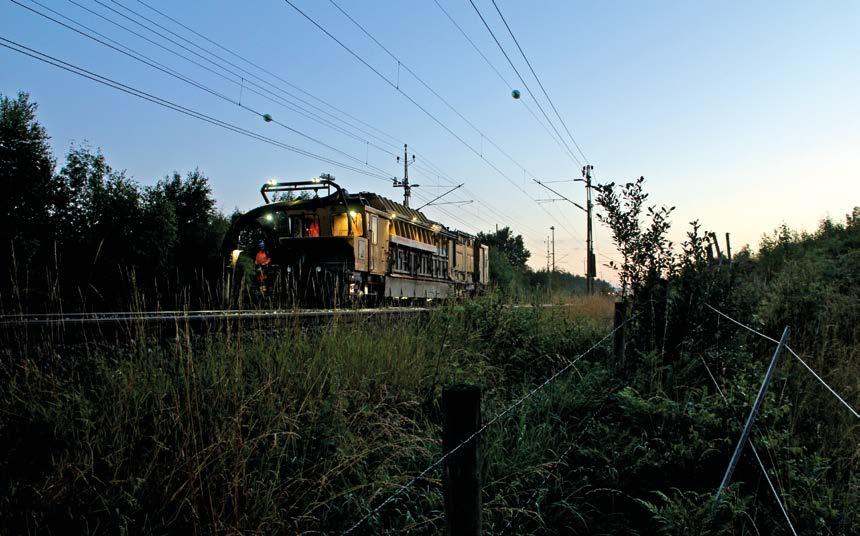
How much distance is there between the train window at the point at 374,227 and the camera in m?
14.2

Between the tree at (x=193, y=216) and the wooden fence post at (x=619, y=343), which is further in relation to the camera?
the tree at (x=193, y=216)

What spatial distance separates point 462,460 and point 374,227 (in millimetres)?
12990

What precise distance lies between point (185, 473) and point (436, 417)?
206cm

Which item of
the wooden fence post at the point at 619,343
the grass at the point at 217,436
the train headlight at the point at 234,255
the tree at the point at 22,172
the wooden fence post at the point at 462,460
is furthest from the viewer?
the tree at the point at 22,172

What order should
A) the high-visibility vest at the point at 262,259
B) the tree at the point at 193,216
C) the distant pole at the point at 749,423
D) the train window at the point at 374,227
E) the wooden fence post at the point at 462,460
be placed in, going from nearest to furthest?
the wooden fence post at the point at 462,460
the distant pole at the point at 749,423
the high-visibility vest at the point at 262,259
the train window at the point at 374,227
the tree at the point at 193,216

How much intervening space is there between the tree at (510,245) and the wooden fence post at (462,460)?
82917 mm

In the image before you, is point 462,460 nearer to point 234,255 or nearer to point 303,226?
point 234,255

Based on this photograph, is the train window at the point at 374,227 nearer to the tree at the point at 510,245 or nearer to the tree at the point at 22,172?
the tree at the point at 22,172

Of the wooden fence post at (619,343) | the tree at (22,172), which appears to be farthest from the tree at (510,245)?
the wooden fence post at (619,343)

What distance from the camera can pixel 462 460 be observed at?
168cm

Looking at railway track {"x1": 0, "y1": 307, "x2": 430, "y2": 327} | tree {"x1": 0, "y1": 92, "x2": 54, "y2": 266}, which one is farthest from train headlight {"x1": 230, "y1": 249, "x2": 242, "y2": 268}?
tree {"x1": 0, "y1": 92, "x2": 54, "y2": 266}

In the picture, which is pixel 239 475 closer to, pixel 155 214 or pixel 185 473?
pixel 185 473

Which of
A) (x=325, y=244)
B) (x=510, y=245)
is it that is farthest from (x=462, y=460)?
(x=510, y=245)

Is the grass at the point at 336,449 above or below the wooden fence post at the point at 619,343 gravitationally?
below
